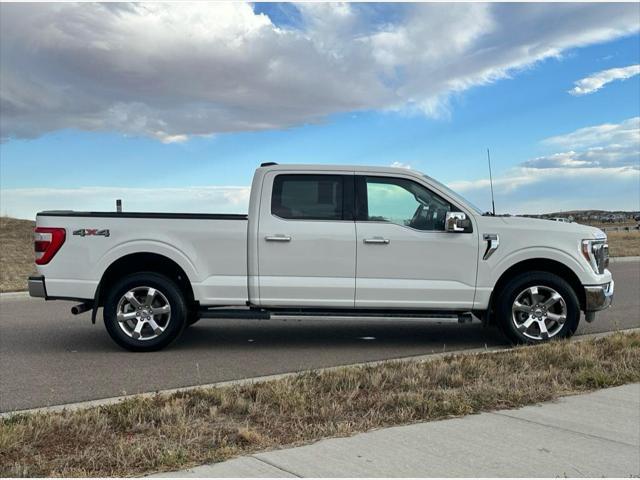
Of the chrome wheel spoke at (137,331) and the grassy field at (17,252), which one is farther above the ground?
the grassy field at (17,252)

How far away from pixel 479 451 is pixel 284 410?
4.60ft

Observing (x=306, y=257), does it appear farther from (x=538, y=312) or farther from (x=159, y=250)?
(x=538, y=312)

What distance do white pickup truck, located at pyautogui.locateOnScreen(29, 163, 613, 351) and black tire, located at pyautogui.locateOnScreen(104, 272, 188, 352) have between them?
0.01 meters

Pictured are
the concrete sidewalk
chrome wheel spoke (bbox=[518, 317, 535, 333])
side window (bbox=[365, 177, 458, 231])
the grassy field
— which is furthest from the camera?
the grassy field

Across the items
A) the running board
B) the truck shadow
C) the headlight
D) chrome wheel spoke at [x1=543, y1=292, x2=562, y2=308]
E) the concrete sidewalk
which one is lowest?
the concrete sidewalk

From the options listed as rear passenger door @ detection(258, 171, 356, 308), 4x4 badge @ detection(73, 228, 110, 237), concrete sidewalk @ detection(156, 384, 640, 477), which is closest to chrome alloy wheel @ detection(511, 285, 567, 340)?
rear passenger door @ detection(258, 171, 356, 308)

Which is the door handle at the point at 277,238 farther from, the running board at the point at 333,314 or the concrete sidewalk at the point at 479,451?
the concrete sidewalk at the point at 479,451

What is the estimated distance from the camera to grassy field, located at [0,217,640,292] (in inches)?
590

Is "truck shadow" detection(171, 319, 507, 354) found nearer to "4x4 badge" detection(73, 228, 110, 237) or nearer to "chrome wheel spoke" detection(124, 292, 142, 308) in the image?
"chrome wheel spoke" detection(124, 292, 142, 308)

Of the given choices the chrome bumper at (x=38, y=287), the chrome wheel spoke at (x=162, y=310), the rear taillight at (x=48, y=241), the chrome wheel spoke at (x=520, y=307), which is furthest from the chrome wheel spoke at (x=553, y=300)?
the chrome bumper at (x=38, y=287)

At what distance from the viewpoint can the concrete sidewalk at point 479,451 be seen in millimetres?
3623

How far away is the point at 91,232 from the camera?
730 cm

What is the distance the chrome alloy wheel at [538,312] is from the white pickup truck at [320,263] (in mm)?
13

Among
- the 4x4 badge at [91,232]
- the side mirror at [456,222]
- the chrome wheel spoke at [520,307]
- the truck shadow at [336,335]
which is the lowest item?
the truck shadow at [336,335]
